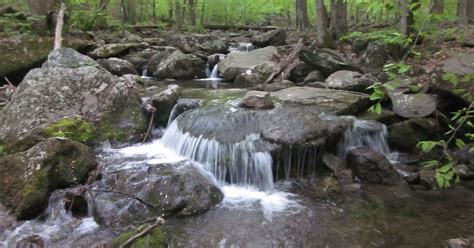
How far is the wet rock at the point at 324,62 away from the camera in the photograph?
10.6 m

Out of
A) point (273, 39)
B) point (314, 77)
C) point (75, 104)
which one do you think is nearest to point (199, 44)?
point (273, 39)

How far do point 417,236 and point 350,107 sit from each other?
3.75 m

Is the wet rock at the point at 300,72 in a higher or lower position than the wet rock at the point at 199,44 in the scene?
lower

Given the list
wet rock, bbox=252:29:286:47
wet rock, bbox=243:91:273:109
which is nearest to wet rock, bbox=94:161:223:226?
wet rock, bbox=243:91:273:109

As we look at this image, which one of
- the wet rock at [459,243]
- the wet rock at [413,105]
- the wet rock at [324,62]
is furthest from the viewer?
the wet rock at [324,62]

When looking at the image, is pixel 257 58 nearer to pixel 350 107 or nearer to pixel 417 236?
pixel 350 107

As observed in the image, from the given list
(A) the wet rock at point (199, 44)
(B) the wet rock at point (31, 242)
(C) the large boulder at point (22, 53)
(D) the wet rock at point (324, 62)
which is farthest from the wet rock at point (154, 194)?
(A) the wet rock at point (199, 44)

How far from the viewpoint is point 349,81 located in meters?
9.61

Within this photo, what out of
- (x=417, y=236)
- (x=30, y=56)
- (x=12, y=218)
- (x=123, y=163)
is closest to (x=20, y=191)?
(x=12, y=218)

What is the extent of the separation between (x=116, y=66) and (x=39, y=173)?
259 inches

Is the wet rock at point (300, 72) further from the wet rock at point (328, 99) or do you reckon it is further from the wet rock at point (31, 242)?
the wet rock at point (31, 242)

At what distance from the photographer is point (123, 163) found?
6.59 m

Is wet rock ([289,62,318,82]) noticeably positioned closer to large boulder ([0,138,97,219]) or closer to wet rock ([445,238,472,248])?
large boulder ([0,138,97,219])

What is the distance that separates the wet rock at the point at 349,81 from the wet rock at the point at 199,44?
20.9 feet
